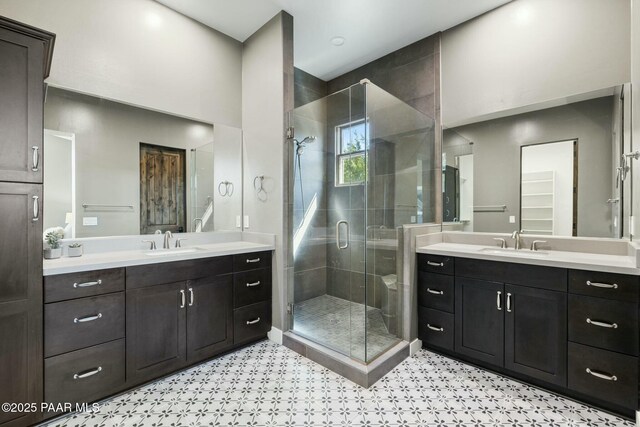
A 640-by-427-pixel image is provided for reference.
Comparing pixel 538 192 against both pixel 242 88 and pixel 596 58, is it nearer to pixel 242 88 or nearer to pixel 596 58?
pixel 596 58

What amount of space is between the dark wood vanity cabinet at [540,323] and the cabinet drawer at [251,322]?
1.44 metres

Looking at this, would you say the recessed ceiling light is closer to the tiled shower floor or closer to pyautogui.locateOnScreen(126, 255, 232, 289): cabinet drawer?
pyautogui.locateOnScreen(126, 255, 232, 289): cabinet drawer

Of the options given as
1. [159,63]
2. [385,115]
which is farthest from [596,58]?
[159,63]

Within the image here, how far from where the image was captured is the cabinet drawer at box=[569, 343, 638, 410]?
1.62 metres

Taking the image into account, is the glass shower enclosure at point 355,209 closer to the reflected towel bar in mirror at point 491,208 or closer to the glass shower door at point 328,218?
the glass shower door at point 328,218

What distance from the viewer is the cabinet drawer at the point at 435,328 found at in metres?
2.35

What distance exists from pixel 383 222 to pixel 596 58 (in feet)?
6.57

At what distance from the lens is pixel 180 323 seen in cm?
213

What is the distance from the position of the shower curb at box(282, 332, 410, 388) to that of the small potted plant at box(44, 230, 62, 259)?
187 cm

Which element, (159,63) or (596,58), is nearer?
(596,58)

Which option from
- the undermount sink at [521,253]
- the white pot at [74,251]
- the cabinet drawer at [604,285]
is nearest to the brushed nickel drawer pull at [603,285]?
the cabinet drawer at [604,285]

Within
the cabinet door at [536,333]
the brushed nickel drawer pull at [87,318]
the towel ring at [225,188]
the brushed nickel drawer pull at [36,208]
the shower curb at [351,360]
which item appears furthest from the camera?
the towel ring at [225,188]

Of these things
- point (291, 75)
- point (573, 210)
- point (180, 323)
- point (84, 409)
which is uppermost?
point (291, 75)

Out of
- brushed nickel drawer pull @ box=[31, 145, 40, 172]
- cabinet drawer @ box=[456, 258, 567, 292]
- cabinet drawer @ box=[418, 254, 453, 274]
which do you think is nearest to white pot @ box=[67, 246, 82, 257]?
brushed nickel drawer pull @ box=[31, 145, 40, 172]
